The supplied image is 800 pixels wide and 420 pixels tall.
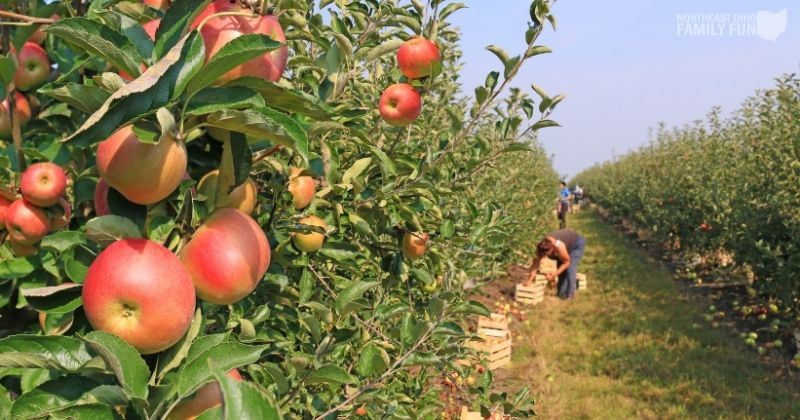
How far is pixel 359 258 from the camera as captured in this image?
2.16 meters

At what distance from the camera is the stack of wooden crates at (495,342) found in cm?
600

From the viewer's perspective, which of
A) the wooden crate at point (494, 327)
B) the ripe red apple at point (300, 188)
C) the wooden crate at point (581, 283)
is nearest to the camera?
the ripe red apple at point (300, 188)

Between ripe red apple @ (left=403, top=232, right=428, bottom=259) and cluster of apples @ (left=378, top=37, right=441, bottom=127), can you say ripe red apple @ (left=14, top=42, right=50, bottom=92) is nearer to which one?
cluster of apples @ (left=378, top=37, right=441, bottom=127)

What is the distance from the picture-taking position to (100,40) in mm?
743

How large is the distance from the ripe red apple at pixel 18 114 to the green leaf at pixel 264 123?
0.87m

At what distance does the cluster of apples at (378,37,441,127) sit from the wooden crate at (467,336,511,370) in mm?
4508

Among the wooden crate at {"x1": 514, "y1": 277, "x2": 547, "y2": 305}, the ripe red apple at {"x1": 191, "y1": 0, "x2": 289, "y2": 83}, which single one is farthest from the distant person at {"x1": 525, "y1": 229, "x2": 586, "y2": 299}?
the ripe red apple at {"x1": 191, "y1": 0, "x2": 289, "y2": 83}

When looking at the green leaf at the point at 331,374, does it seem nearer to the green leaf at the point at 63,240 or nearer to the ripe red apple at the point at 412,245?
the green leaf at the point at 63,240

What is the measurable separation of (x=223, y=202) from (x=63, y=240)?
0.25 metres

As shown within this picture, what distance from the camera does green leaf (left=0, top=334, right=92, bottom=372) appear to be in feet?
2.52

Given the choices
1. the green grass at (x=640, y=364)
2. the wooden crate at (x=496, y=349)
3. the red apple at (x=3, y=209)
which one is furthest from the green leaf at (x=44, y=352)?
the wooden crate at (x=496, y=349)

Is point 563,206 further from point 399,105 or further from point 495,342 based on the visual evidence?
point 399,105

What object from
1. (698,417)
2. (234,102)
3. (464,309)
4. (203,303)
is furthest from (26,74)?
(698,417)

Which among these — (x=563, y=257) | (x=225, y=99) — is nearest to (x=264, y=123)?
(x=225, y=99)
